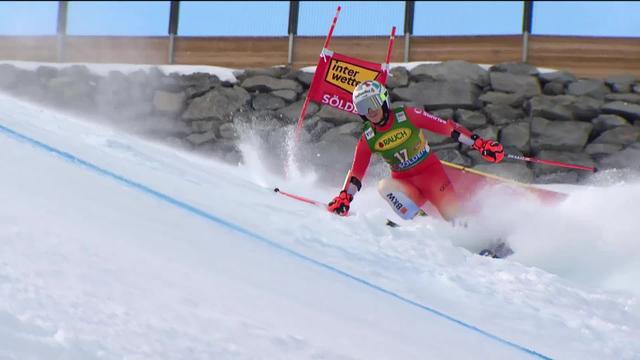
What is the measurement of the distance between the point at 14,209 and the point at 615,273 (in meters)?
3.62

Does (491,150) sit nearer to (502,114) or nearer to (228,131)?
(502,114)

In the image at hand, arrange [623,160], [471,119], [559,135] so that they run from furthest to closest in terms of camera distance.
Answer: [471,119]
[559,135]
[623,160]

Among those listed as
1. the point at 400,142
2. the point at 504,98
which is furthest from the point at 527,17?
the point at 400,142

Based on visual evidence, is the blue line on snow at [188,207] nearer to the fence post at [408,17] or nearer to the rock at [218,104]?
the rock at [218,104]

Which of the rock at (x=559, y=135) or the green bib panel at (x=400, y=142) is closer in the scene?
the green bib panel at (x=400, y=142)

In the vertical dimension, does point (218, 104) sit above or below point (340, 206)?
below

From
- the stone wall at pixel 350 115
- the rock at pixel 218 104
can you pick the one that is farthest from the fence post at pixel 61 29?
the rock at pixel 218 104

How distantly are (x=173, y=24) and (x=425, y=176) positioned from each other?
6955 millimetres

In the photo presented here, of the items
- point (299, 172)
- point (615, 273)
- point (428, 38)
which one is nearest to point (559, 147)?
point (428, 38)

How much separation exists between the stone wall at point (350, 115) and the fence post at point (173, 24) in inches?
16.4

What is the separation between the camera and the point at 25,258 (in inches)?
98.8

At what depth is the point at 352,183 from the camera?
20.2 feet

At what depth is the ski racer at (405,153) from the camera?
20.3 ft

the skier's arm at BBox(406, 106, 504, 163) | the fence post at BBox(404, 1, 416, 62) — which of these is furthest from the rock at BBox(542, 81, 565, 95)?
the skier's arm at BBox(406, 106, 504, 163)
